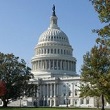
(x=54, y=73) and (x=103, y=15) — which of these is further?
(x=54, y=73)

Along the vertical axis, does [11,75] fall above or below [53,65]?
below

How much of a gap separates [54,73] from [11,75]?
7591 cm

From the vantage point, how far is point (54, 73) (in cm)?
Answer: 18188

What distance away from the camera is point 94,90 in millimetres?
64688

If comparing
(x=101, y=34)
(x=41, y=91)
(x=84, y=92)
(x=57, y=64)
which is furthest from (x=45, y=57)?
(x=101, y=34)

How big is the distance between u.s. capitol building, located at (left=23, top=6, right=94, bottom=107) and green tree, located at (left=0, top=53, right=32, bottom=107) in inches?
2100

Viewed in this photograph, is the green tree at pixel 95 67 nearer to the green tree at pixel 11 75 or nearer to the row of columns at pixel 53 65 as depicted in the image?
the green tree at pixel 11 75

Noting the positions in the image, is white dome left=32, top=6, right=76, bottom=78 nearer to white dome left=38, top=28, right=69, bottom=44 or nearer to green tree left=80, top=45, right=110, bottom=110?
white dome left=38, top=28, right=69, bottom=44

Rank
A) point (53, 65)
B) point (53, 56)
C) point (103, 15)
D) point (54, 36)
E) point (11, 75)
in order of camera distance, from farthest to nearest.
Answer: point (54, 36)
point (53, 65)
point (53, 56)
point (11, 75)
point (103, 15)

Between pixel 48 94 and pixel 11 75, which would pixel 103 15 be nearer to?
pixel 11 75

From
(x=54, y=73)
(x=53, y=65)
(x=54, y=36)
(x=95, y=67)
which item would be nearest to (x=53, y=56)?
(x=53, y=65)

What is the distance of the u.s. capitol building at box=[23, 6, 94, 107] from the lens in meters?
169

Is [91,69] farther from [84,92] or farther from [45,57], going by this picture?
[45,57]

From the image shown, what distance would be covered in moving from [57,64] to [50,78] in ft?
48.3
